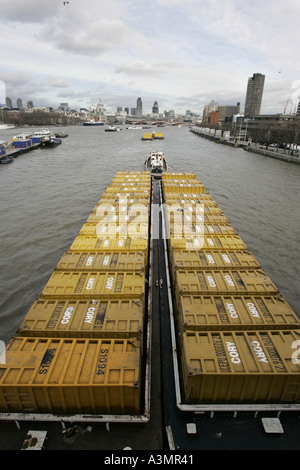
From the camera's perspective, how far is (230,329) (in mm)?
8844

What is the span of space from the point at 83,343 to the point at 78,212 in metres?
22.0

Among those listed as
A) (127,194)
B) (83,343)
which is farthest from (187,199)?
(83,343)

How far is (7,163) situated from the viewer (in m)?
57.1

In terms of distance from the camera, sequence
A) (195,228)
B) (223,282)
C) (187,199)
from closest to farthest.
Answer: (223,282) → (195,228) → (187,199)

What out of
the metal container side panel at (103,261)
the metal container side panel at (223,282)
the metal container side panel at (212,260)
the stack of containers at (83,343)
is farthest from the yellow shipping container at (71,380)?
the metal container side panel at (212,260)

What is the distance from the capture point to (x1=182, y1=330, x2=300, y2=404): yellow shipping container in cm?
703

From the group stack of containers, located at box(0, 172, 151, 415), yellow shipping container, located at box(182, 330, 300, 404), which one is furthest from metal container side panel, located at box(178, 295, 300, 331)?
stack of containers, located at box(0, 172, 151, 415)

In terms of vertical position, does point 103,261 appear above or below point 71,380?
above

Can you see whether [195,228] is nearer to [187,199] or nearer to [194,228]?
[194,228]

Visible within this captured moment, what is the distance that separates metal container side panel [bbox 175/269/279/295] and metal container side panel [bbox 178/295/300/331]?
1.19ft

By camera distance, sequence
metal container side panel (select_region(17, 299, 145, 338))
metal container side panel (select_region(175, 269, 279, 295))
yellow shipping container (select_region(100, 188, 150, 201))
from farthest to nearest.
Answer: yellow shipping container (select_region(100, 188, 150, 201)) → metal container side panel (select_region(175, 269, 279, 295)) → metal container side panel (select_region(17, 299, 145, 338))

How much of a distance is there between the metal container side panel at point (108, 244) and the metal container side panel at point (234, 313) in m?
4.67

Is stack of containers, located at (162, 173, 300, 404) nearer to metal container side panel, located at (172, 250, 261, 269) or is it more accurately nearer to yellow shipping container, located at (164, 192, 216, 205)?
metal container side panel, located at (172, 250, 261, 269)

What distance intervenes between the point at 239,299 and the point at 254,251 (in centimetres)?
1211
